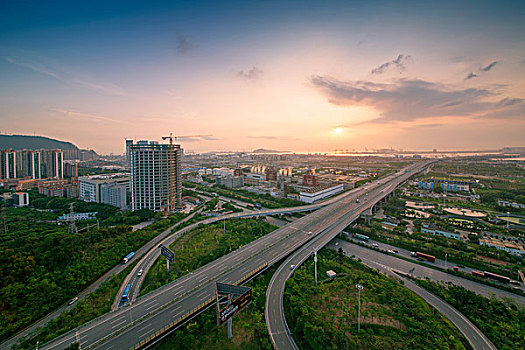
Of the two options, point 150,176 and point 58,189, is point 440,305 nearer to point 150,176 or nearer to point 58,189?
point 150,176

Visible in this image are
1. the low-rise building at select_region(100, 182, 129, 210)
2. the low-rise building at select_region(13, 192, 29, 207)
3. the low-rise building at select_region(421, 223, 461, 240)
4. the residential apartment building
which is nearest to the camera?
the low-rise building at select_region(421, 223, 461, 240)

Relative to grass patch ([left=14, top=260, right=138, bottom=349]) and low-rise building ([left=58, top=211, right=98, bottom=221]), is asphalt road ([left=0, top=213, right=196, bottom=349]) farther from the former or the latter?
low-rise building ([left=58, top=211, right=98, bottom=221])

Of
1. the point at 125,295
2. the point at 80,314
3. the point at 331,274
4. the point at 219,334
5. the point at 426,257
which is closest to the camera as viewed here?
the point at 219,334

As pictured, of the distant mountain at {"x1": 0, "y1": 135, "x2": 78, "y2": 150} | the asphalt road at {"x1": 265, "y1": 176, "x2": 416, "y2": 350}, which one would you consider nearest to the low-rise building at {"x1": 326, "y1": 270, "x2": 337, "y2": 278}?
the asphalt road at {"x1": 265, "y1": 176, "x2": 416, "y2": 350}

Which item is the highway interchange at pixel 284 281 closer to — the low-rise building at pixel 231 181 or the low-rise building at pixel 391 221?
the low-rise building at pixel 391 221

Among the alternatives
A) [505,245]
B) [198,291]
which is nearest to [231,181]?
[198,291]

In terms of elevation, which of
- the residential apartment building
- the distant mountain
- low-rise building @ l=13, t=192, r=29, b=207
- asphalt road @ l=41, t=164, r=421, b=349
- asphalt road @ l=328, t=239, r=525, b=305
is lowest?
asphalt road @ l=328, t=239, r=525, b=305
